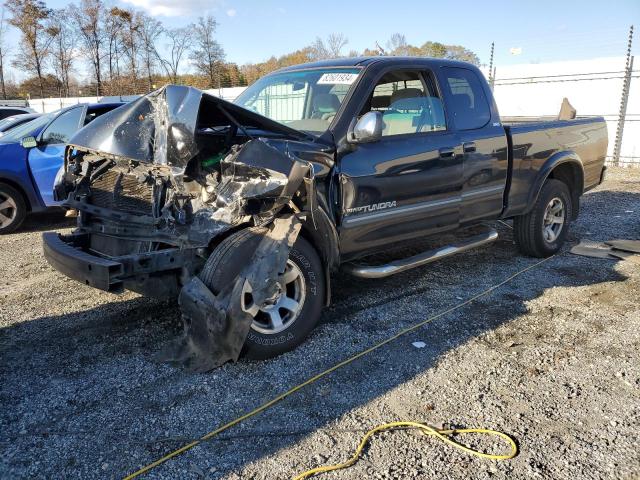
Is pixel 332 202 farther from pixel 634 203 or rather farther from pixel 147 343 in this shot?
pixel 634 203

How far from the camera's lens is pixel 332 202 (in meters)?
3.80

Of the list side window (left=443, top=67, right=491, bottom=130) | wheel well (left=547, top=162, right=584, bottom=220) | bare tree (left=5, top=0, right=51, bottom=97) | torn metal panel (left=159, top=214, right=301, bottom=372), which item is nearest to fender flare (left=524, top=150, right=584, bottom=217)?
wheel well (left=547, top=162, right=584, bottom=220)

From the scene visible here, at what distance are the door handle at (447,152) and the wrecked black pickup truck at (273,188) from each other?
0.02m

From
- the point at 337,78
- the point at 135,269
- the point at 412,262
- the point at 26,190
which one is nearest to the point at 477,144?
the point at 412,262

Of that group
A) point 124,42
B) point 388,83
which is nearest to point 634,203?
point 388,83

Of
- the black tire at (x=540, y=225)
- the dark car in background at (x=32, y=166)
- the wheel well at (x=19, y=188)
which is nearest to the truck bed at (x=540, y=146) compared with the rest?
the black tire at (x=540, y=225)

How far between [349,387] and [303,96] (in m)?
2.58

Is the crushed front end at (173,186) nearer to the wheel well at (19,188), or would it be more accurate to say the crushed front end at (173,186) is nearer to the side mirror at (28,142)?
the side mirror at (28,142)

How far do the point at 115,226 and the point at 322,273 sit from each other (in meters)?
1.57

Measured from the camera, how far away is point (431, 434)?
2.70 m

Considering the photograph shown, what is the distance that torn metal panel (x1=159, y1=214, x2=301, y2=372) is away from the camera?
10.4 feet

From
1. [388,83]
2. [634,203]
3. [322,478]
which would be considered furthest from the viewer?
[634,203]

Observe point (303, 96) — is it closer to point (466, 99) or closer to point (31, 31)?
point (466, 99)

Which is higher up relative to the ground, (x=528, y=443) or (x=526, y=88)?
(x=526, y=88)
